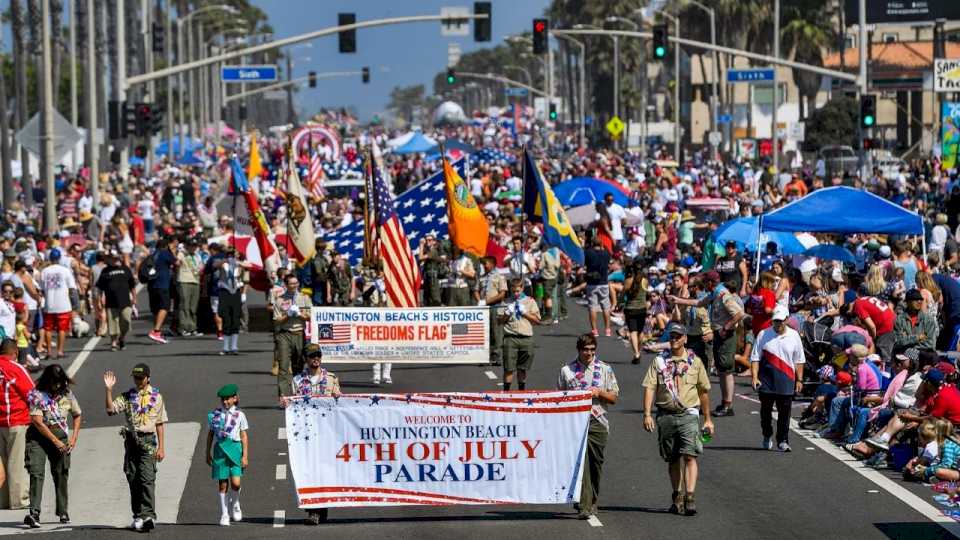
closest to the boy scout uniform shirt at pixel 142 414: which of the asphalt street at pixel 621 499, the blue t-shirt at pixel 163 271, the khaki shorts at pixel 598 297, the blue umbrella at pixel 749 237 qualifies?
the asphalt street at pixel 621 499

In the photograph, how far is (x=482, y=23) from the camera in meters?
43.2

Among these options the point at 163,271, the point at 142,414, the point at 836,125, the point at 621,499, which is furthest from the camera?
the point at 836,125

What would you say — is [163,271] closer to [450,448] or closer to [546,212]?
[546,212]

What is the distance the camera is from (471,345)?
23.7 meters

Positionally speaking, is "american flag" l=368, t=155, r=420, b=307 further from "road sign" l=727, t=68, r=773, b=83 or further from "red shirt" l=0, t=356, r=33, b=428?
"road sign" l=727, t=68, r=773, b=83

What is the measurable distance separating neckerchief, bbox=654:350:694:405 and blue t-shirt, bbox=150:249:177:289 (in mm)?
16072

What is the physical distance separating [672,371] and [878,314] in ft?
21.4

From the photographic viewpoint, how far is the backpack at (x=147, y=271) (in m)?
30.7

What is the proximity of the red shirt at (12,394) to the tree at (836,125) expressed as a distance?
6834cm

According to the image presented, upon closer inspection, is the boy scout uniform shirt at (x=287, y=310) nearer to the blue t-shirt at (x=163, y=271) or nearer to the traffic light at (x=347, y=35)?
the blue t-shirt at (x=163, y=271)

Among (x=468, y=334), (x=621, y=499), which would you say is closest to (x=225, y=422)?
(x=621, y=499)

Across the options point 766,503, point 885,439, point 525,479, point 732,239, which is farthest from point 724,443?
point 732,239

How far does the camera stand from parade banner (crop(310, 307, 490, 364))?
76.1 feet

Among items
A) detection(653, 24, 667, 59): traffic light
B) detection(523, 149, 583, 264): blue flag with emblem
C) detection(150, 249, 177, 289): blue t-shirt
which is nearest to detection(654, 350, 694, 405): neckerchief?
detection(523, 149, 583, 264): blue flag with emblem
